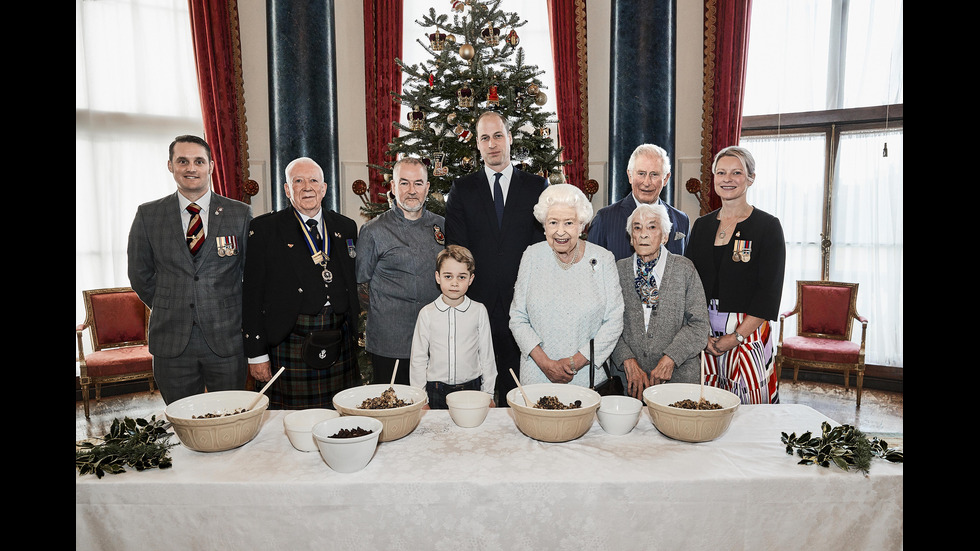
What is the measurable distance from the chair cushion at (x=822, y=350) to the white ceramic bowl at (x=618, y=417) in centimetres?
414

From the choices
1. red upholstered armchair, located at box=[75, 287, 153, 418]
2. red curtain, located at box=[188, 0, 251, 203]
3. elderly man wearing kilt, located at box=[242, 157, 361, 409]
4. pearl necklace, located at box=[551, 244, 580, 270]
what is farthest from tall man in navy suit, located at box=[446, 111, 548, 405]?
red curtain, located at box=[188, 0, 251, 203]

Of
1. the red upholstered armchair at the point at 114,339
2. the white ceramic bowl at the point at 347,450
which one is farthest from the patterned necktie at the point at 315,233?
the red upholstered armchair at the point at 114,339

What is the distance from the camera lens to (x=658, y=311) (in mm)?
2492

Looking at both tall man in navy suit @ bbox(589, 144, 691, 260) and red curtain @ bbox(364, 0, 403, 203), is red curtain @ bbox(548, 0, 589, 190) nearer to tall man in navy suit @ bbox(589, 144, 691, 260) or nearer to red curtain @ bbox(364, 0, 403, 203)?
red curtain @ bbox(364, 0, 403, 203)

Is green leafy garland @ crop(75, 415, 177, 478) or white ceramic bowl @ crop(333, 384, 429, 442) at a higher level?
white ceramic bowl @ crop(333, 384, 429, 442)

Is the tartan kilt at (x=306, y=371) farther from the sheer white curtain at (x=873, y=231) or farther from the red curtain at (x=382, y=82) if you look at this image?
the sheer white curtain at (x=873, y=231)

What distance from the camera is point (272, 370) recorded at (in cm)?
289

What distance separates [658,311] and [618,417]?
76cm

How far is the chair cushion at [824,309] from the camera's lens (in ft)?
18.2

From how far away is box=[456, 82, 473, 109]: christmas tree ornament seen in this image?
4.36m

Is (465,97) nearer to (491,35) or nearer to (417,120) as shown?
(417,120)

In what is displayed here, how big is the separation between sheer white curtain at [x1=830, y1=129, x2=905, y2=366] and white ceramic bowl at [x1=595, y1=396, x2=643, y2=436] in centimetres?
525

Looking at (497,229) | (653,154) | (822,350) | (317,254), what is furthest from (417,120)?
(822,350)
